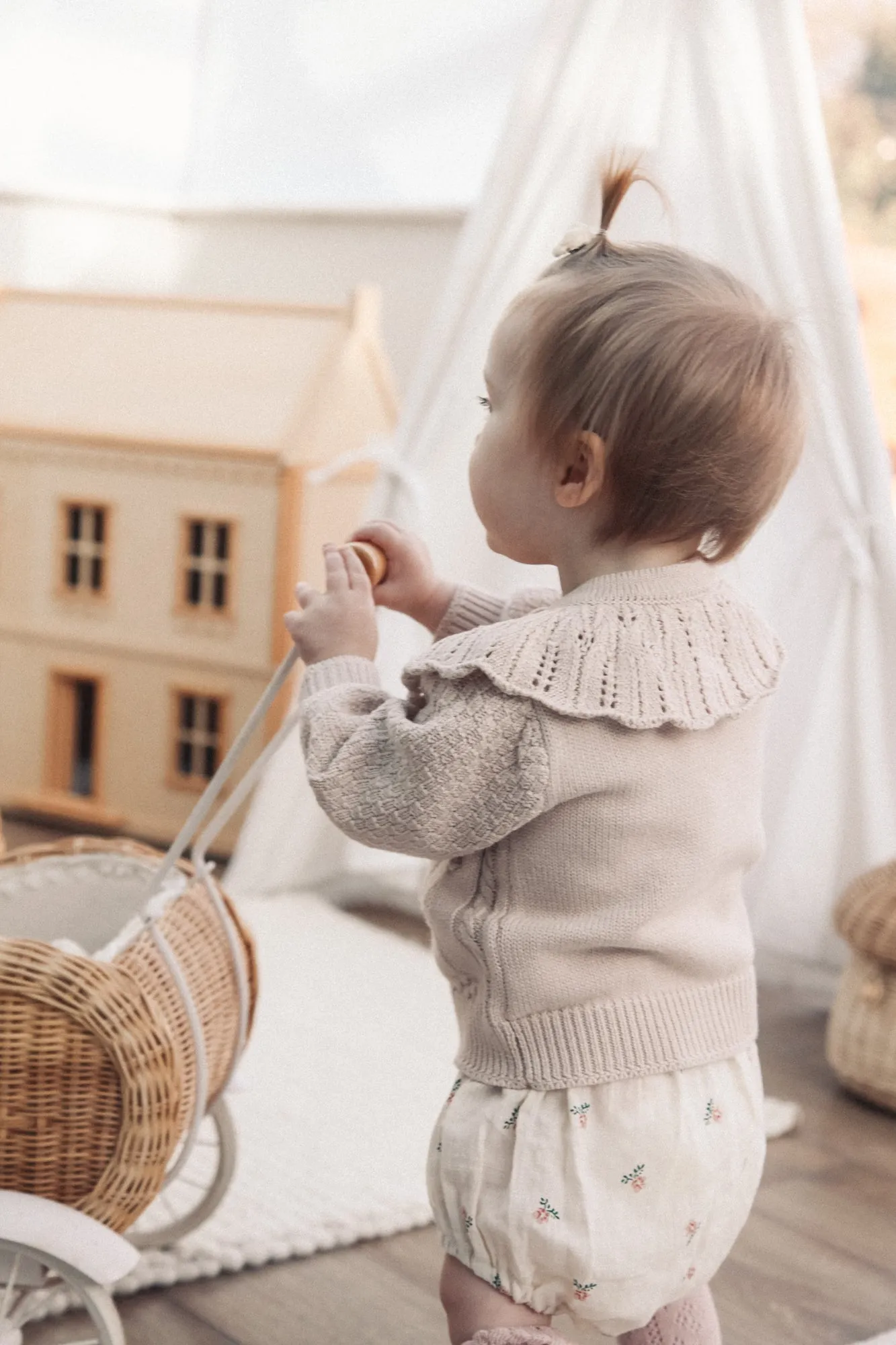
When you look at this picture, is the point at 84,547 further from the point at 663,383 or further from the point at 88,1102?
the point at 663,383

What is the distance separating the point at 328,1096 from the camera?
5.87 ft

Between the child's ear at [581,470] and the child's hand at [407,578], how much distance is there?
0.73 ft

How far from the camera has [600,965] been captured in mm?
993

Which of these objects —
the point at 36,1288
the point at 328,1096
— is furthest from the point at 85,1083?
the point at 328,1096

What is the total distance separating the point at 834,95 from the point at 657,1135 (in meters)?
6.60

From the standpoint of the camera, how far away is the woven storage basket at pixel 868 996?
186cm

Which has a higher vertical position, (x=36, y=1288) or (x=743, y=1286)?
(x=36, y=1288)

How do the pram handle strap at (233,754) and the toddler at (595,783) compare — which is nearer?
the toddler at (595,783)

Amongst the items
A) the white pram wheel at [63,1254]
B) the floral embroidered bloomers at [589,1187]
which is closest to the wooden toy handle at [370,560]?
the floral embroidered bloomers at [589,1187]

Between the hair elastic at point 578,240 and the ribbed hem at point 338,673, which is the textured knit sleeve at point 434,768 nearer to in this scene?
the ribbed hem at point 338,673

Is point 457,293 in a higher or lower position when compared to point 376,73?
lower

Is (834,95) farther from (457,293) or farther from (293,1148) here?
(293,1148)

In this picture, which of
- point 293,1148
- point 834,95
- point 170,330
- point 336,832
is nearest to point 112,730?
point 336,832

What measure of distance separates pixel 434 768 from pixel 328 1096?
3.11 ft
